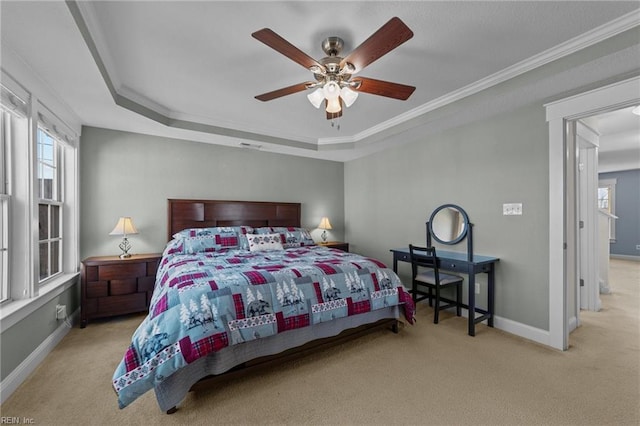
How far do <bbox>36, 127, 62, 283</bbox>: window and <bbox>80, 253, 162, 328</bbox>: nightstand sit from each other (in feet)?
0.93

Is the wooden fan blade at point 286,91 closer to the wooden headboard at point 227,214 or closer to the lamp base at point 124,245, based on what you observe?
the wooden headboard at point 227,214

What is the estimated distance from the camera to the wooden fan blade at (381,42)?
1505mm

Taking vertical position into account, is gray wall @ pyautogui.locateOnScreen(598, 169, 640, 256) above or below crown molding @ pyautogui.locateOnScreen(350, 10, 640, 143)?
below

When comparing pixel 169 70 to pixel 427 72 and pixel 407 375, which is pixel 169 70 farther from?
pixel 407 375

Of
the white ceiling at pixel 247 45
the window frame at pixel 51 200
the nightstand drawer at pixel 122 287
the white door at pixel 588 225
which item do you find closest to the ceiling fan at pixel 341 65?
the white ceiling at pixel 247 45

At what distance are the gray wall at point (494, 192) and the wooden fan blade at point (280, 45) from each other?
226 cm

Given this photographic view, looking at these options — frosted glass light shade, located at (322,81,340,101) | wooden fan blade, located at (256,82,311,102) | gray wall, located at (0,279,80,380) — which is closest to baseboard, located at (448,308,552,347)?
frosted glass light shade, located at (322,81,340,101)

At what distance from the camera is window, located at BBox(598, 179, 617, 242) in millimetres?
7211

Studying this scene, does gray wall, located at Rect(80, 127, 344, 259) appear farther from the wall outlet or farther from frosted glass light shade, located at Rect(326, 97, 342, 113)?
frosted glass light shade, located at Rect(326, 97, 342, 113)

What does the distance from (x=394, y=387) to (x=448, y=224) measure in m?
2.18

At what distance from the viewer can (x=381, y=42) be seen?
165cm

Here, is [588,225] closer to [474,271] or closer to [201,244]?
[474,271]

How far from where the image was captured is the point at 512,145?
2.91 m

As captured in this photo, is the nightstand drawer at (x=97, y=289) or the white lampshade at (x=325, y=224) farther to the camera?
the white lampshade at (x=325, y=224)
